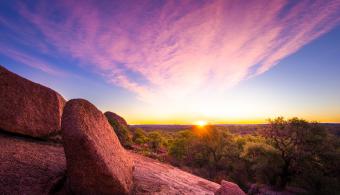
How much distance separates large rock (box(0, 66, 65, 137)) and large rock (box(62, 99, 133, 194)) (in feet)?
11.2

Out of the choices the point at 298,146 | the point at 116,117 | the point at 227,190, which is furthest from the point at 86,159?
the point at 116,117

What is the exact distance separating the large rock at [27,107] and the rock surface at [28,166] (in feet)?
1.74

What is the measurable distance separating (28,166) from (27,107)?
308 centimetres

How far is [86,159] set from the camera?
5973 mm

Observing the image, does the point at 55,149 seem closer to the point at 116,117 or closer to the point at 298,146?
the point at 298,146

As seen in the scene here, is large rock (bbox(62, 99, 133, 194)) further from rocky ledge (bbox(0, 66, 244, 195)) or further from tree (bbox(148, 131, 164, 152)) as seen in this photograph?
tree (bbox(148, 131, 164, 152))

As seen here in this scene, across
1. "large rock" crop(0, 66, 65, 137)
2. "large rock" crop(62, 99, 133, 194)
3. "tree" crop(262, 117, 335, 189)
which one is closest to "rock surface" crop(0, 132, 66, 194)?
"large rock" crop(0, 66, 65, 137)

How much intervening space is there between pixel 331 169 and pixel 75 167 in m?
32.3

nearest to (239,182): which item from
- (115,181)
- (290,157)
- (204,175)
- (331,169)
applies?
(204,175)

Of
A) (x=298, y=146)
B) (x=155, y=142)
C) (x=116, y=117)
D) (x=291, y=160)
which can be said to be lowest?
(x=291, y=160)

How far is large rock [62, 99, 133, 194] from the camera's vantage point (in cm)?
595

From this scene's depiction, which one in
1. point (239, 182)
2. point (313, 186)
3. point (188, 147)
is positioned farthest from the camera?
point (188, 147)

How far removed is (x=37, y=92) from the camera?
962 cm

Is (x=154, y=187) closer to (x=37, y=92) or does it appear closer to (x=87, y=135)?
(x=87, y=135)
